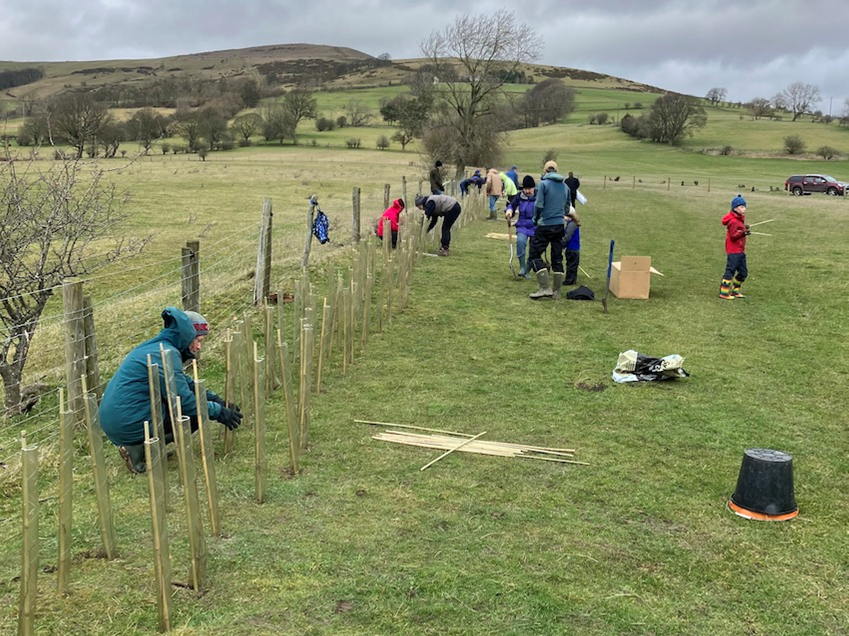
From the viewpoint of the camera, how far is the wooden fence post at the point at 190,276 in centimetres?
726

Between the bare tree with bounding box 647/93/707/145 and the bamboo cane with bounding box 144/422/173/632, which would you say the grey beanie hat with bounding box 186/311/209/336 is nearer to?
the bamboo cane with bounding box 144/422/173/632

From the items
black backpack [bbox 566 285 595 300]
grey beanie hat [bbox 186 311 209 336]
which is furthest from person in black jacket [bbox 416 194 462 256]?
grey beanie hat [bbox 186 311 209 336]

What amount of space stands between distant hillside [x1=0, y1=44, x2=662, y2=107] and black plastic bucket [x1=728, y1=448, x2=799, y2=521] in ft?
388

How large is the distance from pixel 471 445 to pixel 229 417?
68.6 inches

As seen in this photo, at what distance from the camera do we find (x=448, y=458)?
17.1 feet

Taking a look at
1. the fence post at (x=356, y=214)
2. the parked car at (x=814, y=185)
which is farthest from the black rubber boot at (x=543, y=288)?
the parked car at (x=814, y=185)

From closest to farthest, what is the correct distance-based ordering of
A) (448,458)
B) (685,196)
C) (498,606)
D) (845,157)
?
(498,606), (448,458), (685,196), (845,157)

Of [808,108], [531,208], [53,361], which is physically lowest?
[53,361]

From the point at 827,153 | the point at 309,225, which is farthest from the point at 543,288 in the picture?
the point at 827,153

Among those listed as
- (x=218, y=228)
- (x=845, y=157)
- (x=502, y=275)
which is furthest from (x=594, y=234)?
(x=845, y=157)

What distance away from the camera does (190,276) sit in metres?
7.30

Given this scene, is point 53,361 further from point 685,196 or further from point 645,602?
point 685,196

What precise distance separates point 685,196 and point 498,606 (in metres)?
30.0

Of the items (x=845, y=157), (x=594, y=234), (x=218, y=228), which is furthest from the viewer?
(x=845, y=157)
